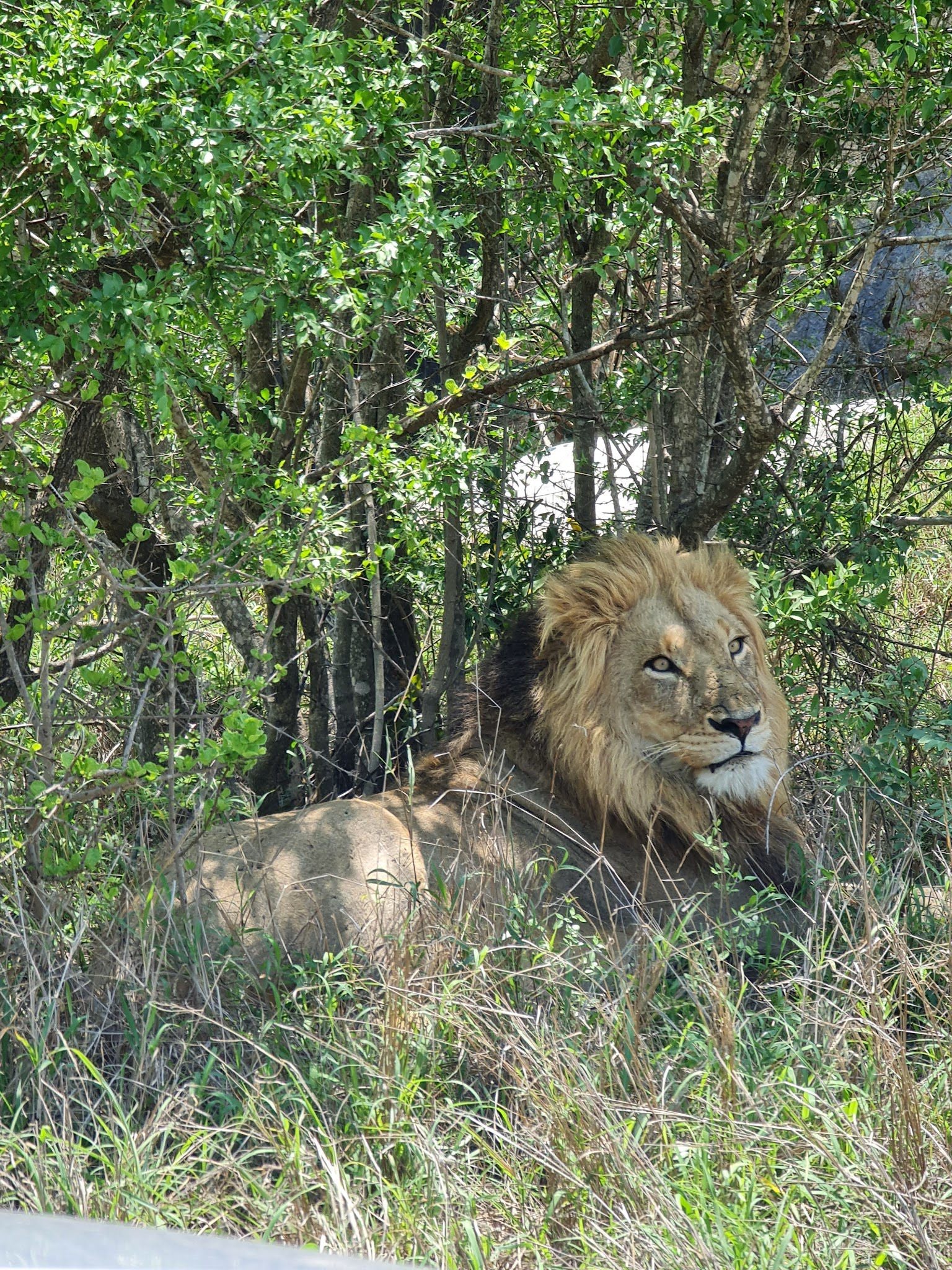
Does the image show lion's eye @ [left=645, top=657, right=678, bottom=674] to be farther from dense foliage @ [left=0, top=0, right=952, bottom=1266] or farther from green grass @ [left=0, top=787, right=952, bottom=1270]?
green grass @ [left=0, top=787, right=952, bottom=1270]

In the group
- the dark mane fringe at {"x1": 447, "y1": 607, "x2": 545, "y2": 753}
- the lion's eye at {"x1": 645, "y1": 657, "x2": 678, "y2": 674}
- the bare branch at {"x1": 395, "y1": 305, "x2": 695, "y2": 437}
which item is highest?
the bare branch at {"x1": 395, "y1": 305, "x2": 695, "y2": 437}

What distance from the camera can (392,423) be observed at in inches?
164

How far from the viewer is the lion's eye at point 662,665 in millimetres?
4254

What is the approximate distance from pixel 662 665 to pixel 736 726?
318 millimetres

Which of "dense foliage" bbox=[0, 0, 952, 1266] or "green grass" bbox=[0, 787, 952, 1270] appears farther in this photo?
"dense foliage" bbox=[0, 0, 952, 1266]

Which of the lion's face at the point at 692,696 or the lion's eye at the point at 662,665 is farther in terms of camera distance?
the lion's eye at the point at 662,665

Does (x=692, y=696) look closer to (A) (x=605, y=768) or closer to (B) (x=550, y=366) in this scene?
(A) (x=605, y=768)

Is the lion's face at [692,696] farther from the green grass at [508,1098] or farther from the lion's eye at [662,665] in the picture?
the green grass at [508,1098]

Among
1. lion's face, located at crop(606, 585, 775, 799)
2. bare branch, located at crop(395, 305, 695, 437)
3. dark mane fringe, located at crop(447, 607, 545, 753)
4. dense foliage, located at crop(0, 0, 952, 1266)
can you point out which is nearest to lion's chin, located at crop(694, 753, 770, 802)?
lion's face, located at crop(606, 585, 775, 799)

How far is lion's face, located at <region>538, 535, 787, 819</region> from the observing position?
4176mm

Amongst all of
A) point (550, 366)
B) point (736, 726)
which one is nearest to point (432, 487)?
point (550, 366)

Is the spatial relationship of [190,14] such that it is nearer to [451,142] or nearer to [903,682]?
[451,142]

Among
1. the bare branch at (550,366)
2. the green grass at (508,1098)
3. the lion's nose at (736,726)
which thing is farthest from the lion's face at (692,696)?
the bare branch at (550,366)

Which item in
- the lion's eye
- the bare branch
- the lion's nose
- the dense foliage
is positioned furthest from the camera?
the bare branch
